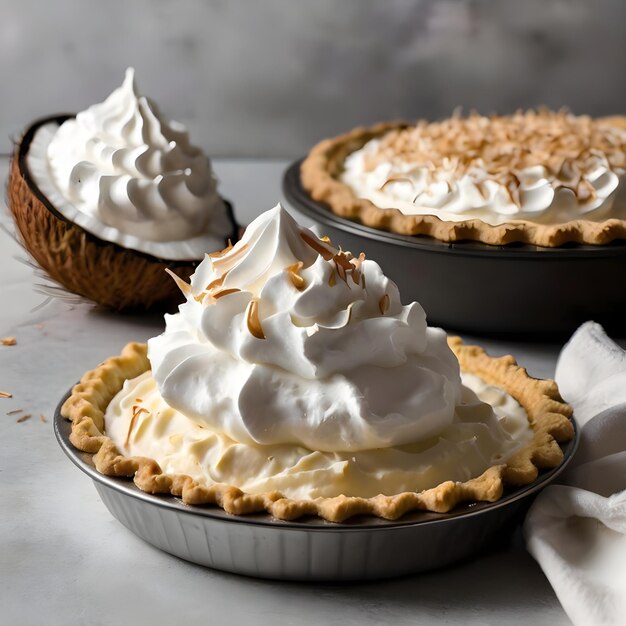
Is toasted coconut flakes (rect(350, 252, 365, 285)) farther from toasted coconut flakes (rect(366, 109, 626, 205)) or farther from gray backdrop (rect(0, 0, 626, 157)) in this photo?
gray backdrop (rect(0, 0, 626, 157))

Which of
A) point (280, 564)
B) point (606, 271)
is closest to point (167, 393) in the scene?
point (280, 564)

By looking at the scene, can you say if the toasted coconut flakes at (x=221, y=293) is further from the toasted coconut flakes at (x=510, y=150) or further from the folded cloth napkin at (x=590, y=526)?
the toasted coconut flakes at (x=510, y=150)

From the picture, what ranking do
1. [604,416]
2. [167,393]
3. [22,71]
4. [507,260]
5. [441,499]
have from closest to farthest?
[441,499] < [167,393] < [604,416] < [507,260] < [22,71]

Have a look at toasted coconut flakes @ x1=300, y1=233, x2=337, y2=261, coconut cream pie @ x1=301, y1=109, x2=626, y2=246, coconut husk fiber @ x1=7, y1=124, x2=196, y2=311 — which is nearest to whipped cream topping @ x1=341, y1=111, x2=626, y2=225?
coconut cream pie @ x1=301, y1=109, x2=626, y2=246

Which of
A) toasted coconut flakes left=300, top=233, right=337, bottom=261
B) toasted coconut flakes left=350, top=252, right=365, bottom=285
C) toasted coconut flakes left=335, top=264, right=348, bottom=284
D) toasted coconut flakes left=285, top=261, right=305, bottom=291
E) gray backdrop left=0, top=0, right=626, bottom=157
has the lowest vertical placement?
gray backdrop left=0, top=0, right=626, bottom=157

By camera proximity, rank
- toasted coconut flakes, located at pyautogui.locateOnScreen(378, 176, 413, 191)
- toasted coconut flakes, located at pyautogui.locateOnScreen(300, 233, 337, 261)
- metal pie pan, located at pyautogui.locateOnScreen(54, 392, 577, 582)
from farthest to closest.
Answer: toasted coconut flakes, located at pyautogui.locateOnScreen(378, 176, 413, 191)
toasted coconut flakes, located at pyautogui.locateOnScreen(300, 233, 337, 261)
metal pie pan, located at pyautogui.locateOnScreen(54, 392, 577, 582)

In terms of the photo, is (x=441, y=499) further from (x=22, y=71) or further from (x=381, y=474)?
(x=22, y=71)

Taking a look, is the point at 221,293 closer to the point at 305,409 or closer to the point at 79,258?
the point at 305,409
